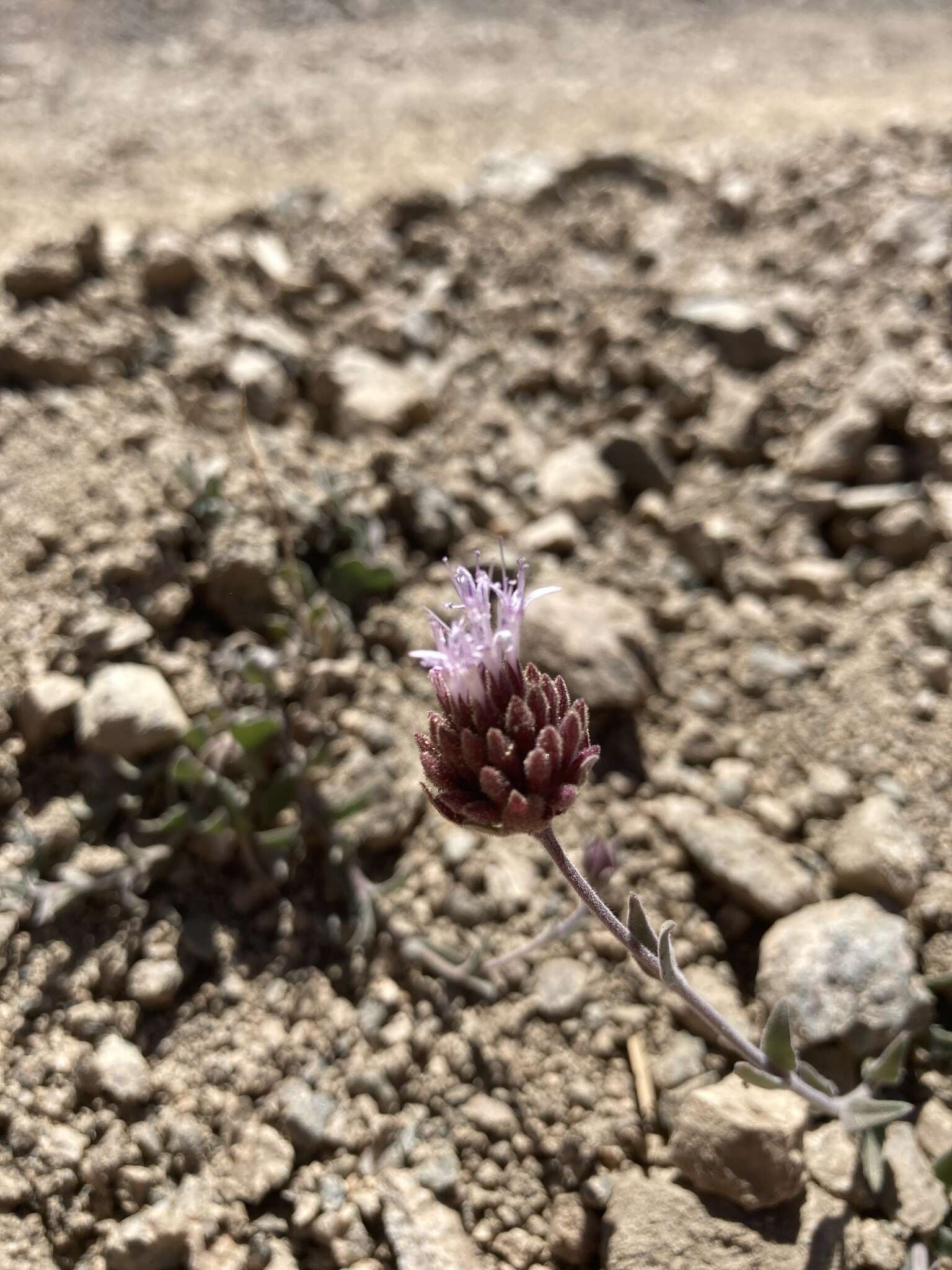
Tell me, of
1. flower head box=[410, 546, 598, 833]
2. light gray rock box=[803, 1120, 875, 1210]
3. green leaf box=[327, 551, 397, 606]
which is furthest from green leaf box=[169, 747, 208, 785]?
light gray rock box=[803, 1120, 875, 1210]

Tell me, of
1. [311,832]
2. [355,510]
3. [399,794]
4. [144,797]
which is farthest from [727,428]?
[144,797]

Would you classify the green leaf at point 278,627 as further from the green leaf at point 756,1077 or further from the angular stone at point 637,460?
the green leaf at point 756,1077

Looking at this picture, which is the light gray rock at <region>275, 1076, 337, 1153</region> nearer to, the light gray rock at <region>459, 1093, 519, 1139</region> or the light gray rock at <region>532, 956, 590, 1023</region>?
the light gray rock at <region>459, 1093, 519, 1139</region>

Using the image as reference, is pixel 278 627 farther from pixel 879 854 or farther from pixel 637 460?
pixel 879 854

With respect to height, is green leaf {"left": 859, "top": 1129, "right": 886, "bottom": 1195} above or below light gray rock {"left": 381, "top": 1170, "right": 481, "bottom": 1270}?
above

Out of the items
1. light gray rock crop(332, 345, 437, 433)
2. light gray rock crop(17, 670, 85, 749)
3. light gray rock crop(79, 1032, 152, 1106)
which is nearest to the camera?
light gray rock crop(79, 1032, 152, 1106)

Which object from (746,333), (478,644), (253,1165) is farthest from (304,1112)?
(746,333)

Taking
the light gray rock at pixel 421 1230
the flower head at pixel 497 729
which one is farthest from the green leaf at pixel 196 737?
the light gray rock at pixel 421 1230
